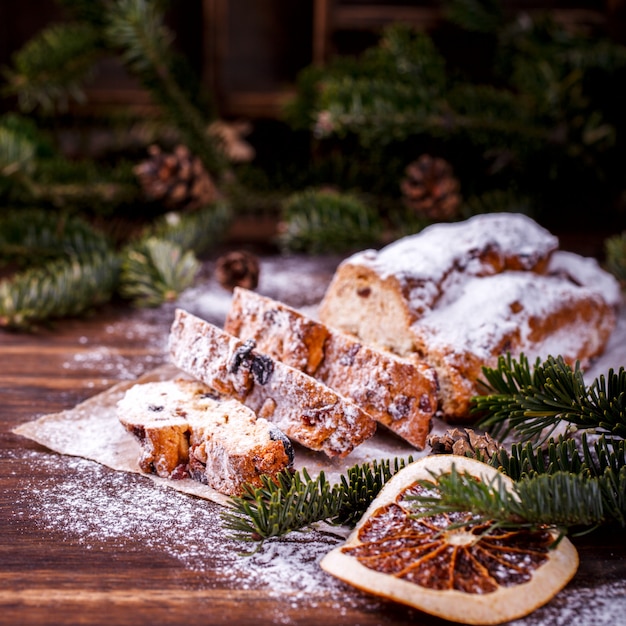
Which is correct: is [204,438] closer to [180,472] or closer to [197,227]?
[180,472]

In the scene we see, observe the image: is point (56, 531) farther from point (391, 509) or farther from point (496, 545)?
point (496, 545)

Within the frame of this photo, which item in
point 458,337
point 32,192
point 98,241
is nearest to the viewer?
point 458,337

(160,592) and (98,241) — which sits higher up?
(98,241)

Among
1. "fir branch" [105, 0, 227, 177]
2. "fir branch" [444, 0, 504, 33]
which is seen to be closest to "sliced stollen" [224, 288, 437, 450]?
"fir branch" [105, 0, 227, 177]

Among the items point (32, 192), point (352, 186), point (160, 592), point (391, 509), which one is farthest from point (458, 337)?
point (32, 192)

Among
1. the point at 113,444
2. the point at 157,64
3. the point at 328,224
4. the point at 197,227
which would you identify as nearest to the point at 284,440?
the point at 113,444

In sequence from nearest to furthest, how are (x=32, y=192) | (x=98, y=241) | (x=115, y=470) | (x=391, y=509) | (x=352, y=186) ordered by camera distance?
(x=391, y=509) → (x=115, y=470) → (x=98, y=241) → (x=32, y=192) → (x=352, y=186)
